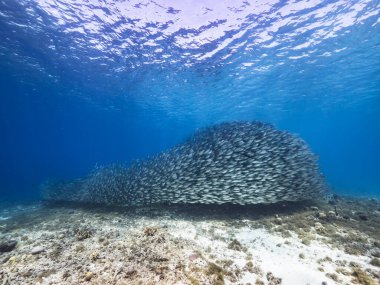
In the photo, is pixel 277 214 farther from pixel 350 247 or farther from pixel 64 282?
pixel 64 282

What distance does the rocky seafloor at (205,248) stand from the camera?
450 cm

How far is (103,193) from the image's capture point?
34.1 ft

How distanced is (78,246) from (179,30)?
617 inches

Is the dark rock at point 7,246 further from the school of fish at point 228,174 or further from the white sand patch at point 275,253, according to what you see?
the white sand patch at point 275,253

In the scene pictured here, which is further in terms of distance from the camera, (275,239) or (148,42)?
(148,42)

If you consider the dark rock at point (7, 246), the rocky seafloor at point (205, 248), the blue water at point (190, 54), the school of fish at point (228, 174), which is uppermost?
the blue water at point (190, 54)

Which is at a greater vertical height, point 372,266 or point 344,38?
point 344,38

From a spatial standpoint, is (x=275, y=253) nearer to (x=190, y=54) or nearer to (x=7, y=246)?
(x=7, y=246)

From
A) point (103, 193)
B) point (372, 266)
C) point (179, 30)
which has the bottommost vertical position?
point (372, 266)

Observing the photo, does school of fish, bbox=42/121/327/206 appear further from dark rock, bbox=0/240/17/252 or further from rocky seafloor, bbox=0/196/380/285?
dark rock, bbox=0/240/17/252

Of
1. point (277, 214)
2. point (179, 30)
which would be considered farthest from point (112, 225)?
point (179, 30)

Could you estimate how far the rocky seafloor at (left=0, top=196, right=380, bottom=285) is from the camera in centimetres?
450

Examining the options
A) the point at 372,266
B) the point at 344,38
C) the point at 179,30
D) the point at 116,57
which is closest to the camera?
the point at 372,266

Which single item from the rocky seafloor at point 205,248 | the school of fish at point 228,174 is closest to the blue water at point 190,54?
the school of fish at point 228,174
